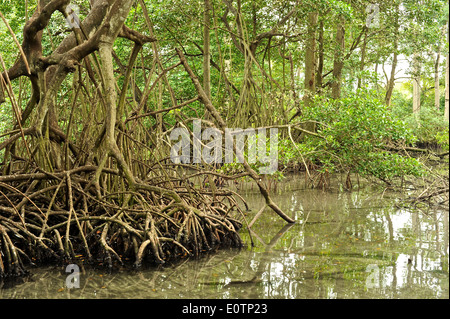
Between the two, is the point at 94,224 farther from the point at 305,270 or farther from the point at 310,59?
the point at 310,59

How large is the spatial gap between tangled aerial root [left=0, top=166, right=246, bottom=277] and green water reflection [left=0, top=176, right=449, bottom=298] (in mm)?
192

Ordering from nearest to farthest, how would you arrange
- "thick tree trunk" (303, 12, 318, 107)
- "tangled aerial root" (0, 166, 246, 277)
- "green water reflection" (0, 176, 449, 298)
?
"green water reflection" (0, 176, 449, 298)
"tangled aerial root" (0, 166, 246, 277)
"thick tree trunk" (303, 12, 318, 107)

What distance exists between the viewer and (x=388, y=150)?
325 inches

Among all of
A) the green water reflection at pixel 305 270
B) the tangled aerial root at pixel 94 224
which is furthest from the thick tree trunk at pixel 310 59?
the tangled aerial root at pixel 94 224

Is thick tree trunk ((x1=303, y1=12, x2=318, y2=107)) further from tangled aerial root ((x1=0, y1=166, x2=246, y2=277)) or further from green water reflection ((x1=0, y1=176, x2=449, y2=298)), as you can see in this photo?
tangled aerial root ((x1=0, y1=166, x2=246, y2=277))

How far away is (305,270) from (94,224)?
195 centimetres

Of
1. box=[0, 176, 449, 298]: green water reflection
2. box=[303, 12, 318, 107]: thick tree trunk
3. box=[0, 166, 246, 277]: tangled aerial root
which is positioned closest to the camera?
box=[0, 176, 449, 298]: green water reflection

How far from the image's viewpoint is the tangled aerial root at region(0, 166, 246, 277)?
14.3ft

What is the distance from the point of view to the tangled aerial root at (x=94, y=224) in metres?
4.36

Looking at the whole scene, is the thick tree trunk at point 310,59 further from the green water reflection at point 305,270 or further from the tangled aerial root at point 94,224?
the tangled aerial root at point 94,224

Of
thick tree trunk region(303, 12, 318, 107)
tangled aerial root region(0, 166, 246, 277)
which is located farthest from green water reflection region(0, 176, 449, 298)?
thick tree trunk region(303, 12, 318, 107)

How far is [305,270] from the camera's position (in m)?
4.16

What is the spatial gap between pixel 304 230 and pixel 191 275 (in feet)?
6.31
